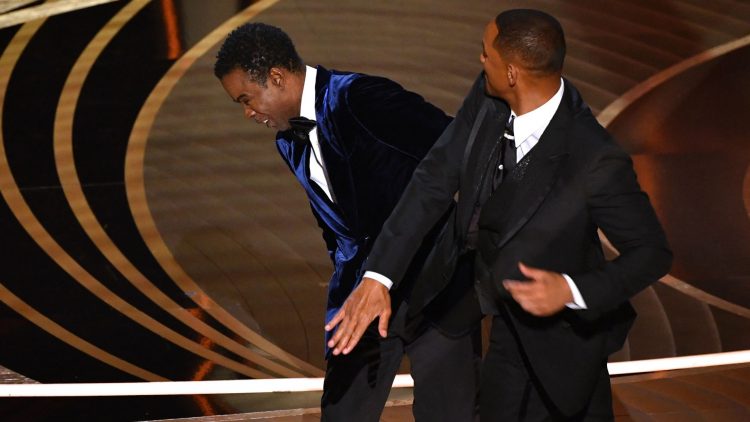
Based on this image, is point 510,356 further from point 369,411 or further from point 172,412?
point 172,412

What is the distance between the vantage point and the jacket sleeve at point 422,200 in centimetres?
236

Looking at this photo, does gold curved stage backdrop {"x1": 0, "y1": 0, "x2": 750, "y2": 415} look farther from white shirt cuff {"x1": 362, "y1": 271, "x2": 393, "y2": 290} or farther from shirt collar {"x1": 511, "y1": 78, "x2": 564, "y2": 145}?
shirt collar {"x1": 511, "y1": 78, "x2": 564, "y2": 145}

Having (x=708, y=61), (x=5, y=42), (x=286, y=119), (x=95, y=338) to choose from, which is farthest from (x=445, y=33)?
(x=286, y=119)

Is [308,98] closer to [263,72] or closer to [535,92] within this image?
[263,72]

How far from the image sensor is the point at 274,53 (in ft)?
8.38

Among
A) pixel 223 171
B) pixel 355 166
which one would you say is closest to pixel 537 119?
pixel 355 166

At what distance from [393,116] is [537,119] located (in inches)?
16.1

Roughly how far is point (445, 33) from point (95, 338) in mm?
3789

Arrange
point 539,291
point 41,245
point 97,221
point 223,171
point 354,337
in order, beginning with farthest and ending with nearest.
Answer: point 223,171 → point 97,221 → point 41,245 → point 354,337 → point 539,291

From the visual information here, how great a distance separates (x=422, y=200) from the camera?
2.37 metres

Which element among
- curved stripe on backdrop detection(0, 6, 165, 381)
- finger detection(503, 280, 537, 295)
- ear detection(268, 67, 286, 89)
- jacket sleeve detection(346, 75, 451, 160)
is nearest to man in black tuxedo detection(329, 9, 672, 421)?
finger detection(503, 280, 537, 295)

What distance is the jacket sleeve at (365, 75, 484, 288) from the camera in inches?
92.8

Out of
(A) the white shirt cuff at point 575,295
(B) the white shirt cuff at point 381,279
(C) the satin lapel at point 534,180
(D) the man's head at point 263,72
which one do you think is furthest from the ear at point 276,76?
(A) the white shirt cuff at point 575,295

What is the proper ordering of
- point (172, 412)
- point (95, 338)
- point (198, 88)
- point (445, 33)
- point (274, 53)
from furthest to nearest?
point (445, 33) < point (198, 88) < point (95, 338) < point (172, 412) < point (274, 53)
